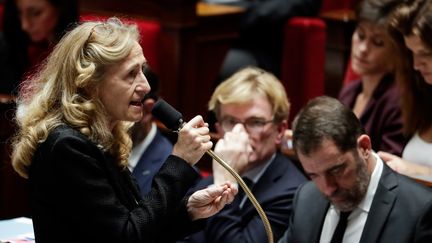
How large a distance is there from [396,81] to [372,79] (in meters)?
0.23

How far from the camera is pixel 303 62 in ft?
15.4

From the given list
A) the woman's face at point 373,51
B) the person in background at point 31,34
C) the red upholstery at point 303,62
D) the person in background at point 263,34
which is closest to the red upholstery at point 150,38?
the person in background at point 31,34

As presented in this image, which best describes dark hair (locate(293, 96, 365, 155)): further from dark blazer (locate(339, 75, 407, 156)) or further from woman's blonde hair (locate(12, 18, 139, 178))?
dark blazer (locate(339, 75, 407, 156))

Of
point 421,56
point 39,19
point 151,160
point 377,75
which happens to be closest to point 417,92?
point 421,56

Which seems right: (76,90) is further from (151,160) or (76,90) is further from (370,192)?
(151,160)

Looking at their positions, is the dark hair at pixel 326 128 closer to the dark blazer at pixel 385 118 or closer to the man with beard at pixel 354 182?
the man with beard at pixel 354 182

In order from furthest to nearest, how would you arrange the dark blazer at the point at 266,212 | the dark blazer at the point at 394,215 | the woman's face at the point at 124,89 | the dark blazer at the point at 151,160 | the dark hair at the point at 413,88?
1. the dark blazer at the point at 151,160
2. the dark hair at the point at 413,88
3. the dark blazer at the point at 266,212
4. the dark blazer at the point at 394,215
5. the woman's face at the point at 124,89

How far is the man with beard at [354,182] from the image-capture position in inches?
99.3

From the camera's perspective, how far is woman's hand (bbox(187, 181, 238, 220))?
90.1 inches

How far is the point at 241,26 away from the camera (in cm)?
468

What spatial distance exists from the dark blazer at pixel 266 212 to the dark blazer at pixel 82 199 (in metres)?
0.76

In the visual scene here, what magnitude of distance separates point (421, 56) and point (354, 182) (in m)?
0.72

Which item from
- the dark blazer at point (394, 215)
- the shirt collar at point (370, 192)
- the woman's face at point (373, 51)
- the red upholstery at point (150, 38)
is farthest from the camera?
the red upholstery at point (150, 38)

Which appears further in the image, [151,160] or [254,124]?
[151,160]
